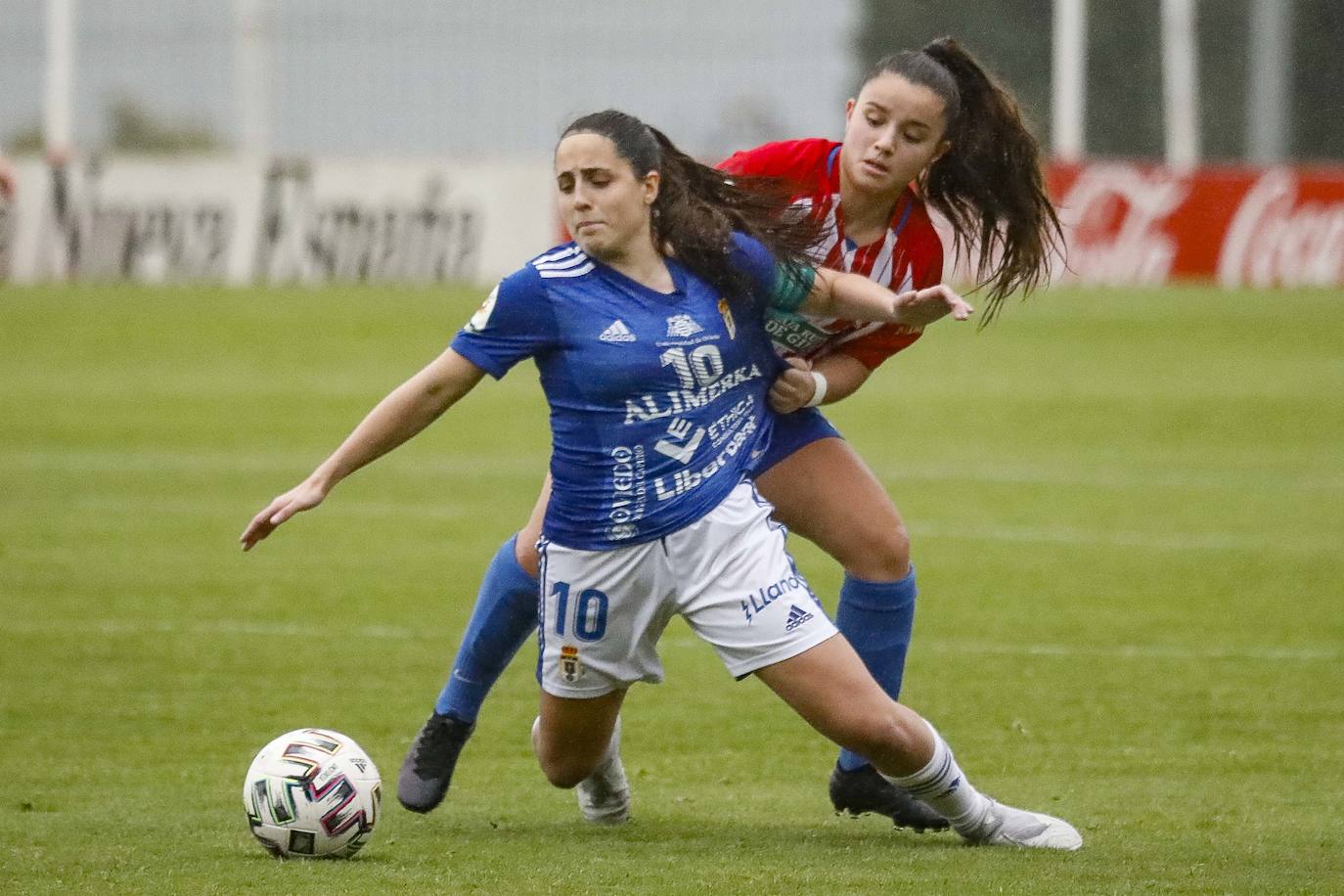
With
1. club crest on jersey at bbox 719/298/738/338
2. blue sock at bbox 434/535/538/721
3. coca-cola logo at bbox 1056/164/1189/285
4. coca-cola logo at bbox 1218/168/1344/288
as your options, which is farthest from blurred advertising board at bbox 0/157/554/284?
club crest on jersey at bbox 719/298/738/338

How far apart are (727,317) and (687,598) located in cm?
67

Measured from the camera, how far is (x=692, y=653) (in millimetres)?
8750

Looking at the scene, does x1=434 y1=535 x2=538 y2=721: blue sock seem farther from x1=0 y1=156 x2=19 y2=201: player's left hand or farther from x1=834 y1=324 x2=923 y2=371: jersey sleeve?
x1=0 y1=156 x2=19 y2=201: player's left hand

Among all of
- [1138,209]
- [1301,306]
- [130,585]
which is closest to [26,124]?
[1138,209]

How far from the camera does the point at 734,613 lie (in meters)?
4.93

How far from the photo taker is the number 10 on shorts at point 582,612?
5.04 metres

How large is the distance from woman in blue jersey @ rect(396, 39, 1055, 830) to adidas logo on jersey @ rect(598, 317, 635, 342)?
720 mm

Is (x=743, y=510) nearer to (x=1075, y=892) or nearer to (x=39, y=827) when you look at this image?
(x=1075, y=892)

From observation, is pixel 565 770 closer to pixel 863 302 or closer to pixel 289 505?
pixel 289 505

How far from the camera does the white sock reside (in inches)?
200

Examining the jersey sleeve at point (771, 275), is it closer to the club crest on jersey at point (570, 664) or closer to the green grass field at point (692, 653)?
the club crest on jersey at point (570, 664)

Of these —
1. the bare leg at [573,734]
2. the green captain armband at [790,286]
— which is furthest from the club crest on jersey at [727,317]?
the bare leg at [573,734]

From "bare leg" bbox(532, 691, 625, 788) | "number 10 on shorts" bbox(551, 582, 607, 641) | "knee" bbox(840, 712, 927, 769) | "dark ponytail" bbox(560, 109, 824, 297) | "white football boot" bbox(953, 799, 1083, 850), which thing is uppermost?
"dark ponytail" bbox(560, 109, 824, 297)

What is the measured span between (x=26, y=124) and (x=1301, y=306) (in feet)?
60.9
